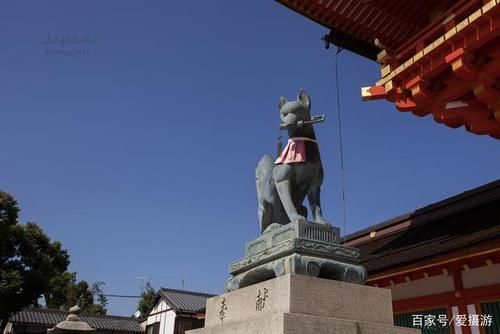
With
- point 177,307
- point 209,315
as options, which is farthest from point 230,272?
point 177,307

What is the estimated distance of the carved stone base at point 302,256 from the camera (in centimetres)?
361

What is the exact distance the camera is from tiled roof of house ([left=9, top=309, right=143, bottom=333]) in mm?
26880

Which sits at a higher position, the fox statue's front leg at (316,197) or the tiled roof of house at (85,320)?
the tiled roof of house at (85,320)

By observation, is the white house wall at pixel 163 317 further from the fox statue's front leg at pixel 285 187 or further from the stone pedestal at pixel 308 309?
the stone pedestal at pixel 308 309

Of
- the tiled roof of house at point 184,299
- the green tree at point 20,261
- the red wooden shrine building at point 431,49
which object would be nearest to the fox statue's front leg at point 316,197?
the red wooden shrine building at point 431,49

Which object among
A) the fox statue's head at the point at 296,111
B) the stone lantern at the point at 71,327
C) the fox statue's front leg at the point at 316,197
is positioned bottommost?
the stone lantern at the point at 71,327

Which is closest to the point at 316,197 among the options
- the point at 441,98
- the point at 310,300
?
the point at 310,300

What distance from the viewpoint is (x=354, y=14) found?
31.2ft

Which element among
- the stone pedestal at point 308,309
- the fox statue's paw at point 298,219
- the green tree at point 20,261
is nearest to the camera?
the stone pedestal at point 308,309

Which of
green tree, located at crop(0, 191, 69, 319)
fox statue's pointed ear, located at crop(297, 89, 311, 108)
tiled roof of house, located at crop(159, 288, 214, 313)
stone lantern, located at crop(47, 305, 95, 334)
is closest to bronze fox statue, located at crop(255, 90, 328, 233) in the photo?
fox statue's pointed ear, located at crop(297, 89, 311, 108)

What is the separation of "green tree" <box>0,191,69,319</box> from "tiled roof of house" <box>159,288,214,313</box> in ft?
20.0

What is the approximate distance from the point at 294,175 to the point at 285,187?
0.15 m

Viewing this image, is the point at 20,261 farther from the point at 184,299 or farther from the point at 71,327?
the point at 71,327

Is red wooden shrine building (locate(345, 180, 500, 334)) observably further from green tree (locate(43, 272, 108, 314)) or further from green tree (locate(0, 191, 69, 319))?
green tree (locate(43, 272, 108, 314))
